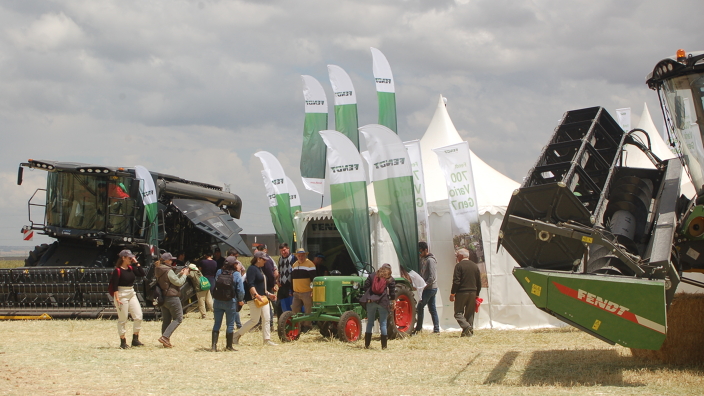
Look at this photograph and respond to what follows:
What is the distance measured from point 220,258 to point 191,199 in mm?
2990

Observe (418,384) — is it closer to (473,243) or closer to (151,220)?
(473,243)

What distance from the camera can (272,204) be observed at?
60.1 ft

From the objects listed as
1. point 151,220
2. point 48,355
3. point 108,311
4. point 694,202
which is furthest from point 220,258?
point 694,202

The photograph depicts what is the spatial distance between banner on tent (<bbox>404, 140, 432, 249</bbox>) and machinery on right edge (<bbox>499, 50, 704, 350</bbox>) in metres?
4.53

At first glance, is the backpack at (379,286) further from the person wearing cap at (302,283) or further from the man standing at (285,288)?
the man standing at (285,288)

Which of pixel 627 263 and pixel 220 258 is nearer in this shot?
pixel 627 263

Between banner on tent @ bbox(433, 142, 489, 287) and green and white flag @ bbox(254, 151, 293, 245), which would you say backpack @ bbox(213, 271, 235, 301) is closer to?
banner on tent @ bbox(433, 142, 489, 287)

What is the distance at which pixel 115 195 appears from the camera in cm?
1753

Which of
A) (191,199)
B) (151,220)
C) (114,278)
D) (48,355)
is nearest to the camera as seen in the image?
(48,355)

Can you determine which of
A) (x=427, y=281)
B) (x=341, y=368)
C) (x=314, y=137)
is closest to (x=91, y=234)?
(x=314, y=137)

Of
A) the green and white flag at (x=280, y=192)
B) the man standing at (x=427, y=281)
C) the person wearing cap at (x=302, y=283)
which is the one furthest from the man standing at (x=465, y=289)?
the green and white flag at (x=280, y=192)

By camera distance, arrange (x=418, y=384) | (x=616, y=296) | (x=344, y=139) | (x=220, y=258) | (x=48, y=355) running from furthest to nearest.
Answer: (x=220, y=258), (x=344, y=139), (x=48, y=355), (x=418, y=384), (x=616, y=296)

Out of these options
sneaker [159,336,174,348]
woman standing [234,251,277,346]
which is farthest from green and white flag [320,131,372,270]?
sneaker [159,336,174,348]

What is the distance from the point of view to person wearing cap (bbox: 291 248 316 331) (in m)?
12.6
